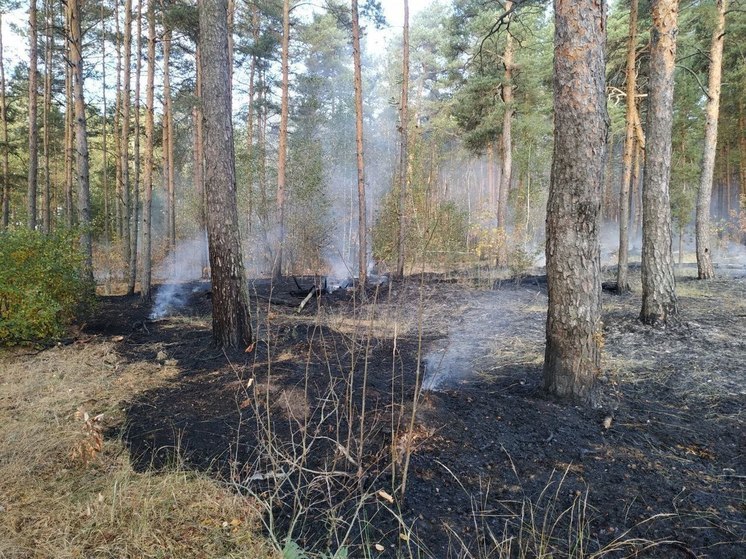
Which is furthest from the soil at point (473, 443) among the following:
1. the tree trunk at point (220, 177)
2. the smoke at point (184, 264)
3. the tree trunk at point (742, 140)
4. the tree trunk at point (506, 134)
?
the tree trunk at point (742, 140)

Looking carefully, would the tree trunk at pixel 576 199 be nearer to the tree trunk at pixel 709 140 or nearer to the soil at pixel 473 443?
the soil at pixel 473 443

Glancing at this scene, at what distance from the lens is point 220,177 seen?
18.2 feet

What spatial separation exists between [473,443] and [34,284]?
6562 millimetres

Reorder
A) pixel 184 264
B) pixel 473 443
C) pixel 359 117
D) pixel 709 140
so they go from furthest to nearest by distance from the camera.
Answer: pixel 184 264 → pixel 359 117 → pixel 709 140 → pixel 473 443

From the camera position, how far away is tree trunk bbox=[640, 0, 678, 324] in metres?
6.02

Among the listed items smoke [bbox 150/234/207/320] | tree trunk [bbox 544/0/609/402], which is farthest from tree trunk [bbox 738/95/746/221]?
smoke [bbox 150/234/207/320]

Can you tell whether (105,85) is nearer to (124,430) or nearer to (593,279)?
(124,430)

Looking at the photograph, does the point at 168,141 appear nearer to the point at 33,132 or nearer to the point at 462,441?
the point at 33,132

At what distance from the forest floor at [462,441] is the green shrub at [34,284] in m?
0.55

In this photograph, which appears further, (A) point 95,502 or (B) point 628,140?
(B) point 628,140

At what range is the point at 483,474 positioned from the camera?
267 centimetres

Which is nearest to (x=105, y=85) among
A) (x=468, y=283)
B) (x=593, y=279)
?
(x=468, y=283)

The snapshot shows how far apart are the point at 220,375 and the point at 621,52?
48.5ft

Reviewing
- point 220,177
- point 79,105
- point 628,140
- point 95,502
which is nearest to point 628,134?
point 628,140
